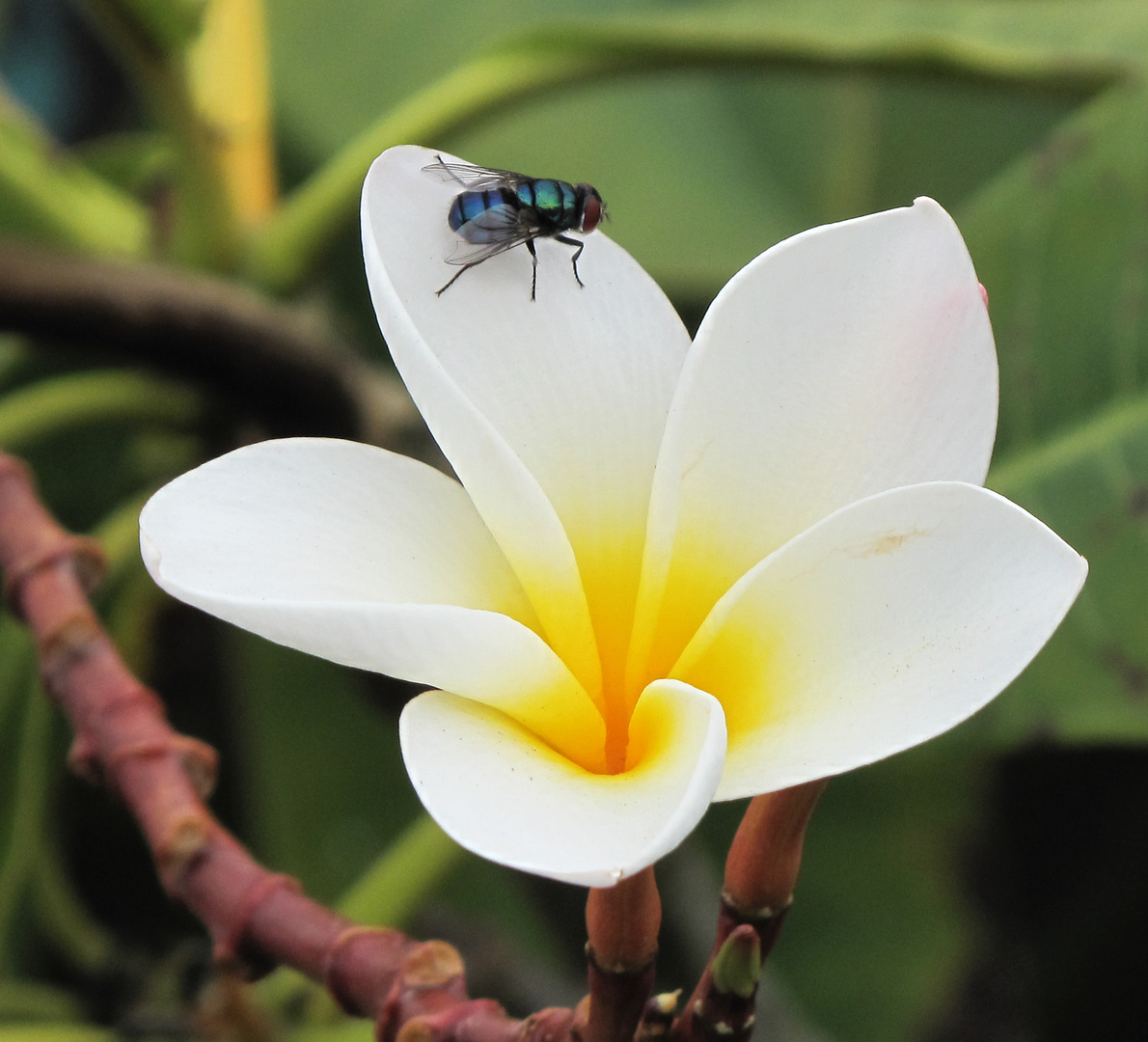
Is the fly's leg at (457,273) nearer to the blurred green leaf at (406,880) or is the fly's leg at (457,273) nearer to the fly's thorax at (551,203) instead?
the fly's thorax at (551,203)

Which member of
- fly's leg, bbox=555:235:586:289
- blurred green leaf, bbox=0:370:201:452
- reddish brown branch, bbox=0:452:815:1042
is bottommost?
blurred green leaf, bbox=0:370:201:452

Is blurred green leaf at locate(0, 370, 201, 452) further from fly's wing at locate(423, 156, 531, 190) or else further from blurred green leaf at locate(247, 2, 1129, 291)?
fly's wing at locate(423, 156, 531, 190)

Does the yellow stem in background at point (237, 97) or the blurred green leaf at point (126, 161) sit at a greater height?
the yellow stem in background at point (237, 97)

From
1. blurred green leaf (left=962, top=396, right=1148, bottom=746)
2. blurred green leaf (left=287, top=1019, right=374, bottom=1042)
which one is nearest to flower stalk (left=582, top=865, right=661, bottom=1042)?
blurred green leaf (left=287, top=1019, right=374, bottom=1042)

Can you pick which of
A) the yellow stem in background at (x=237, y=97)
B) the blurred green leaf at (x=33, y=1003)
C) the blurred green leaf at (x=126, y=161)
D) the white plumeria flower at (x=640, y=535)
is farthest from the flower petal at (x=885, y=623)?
the blurred green leaf at (x=126, y=161)

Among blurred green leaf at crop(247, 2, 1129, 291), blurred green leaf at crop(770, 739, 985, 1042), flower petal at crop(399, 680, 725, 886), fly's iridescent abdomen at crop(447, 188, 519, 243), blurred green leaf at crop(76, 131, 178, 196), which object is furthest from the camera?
blurred green leaf at crop(770, 739, 985, 1042)

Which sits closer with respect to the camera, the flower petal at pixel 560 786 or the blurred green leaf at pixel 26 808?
the flower petal at pixel 560 786

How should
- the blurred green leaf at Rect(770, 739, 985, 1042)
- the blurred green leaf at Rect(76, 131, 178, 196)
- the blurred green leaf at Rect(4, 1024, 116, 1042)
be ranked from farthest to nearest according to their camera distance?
the blurred green leaf at Rect(770, 739, 985, 1042)
the blurred green leaf at Rect(76, 131, 178, 196)
the blurred green leaf at Rect(4, 1024, 116, 1042)
